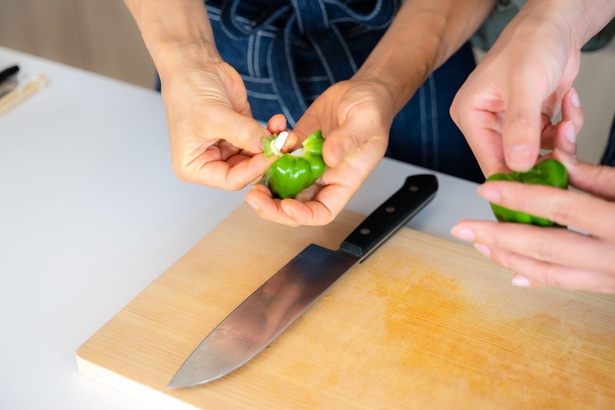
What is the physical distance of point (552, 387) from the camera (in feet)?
3.07

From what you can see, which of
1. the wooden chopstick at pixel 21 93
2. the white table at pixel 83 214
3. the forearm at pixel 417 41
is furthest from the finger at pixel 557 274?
the wooden chopstick at pixel 21 93

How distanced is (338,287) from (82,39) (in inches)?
105

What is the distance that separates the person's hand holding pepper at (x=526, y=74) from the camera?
92 cm

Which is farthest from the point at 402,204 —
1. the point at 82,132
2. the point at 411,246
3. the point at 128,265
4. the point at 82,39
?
the point at 82,39

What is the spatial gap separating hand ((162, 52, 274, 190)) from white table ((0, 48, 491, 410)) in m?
0.13

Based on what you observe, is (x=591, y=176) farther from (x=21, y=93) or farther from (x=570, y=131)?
(x=21, y=93)

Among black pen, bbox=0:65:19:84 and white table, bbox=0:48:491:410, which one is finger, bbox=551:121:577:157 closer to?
white table, bbox=0:48:491:410

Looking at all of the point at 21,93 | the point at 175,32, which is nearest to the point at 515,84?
the point at 175,32

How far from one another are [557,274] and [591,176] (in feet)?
0.49

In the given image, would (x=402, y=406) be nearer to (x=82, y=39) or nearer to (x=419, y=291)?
(x=419, y=291)

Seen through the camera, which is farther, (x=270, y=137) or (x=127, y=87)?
(x=127, y=87)

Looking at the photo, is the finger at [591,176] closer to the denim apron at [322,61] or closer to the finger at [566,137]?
the finger at [566,137]

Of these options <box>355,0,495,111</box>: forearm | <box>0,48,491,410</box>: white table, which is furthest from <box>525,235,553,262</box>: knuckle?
<box>355,0,495,111</box>: forearm

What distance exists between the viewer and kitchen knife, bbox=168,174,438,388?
92 cm
